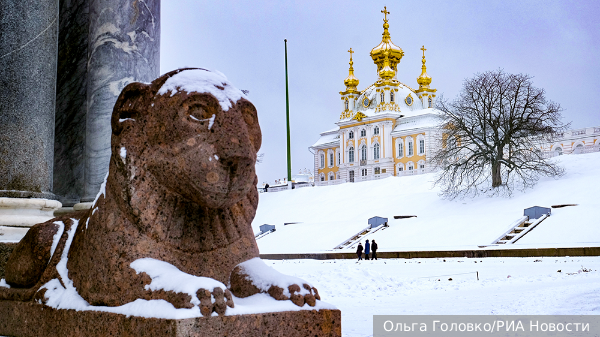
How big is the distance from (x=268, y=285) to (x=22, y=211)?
378 centimetres

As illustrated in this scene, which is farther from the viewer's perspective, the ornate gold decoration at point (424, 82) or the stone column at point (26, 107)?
the ornate gold decoration at point (424, 82)

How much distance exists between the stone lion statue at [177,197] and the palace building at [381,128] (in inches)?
2343

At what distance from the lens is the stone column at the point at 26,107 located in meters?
6.03

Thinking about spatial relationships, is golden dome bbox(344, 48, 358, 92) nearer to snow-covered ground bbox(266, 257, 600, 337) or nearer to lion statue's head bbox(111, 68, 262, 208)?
snow-covered ground bbox(266, 257, 600, 337)

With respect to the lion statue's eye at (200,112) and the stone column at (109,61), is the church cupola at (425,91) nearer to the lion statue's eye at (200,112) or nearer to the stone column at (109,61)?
the stone column at (109,61)

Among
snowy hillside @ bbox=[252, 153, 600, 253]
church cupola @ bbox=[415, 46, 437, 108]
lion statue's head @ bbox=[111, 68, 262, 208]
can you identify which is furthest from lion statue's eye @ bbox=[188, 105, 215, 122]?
church cupola @ bbox=[415, 46, 437, 108]

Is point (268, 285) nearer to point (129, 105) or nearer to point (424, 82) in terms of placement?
point (129, 105)

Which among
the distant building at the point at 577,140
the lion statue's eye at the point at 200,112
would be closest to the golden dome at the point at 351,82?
the distant building at the point at 577,140

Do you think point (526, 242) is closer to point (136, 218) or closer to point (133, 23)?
point (133, 23)

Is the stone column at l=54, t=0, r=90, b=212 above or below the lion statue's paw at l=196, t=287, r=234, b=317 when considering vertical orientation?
above

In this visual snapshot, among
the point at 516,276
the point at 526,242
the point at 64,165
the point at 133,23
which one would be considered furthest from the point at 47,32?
the point at 526,242

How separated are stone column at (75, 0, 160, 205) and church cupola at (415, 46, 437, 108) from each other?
7285cm

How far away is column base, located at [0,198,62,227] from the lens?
5.86m

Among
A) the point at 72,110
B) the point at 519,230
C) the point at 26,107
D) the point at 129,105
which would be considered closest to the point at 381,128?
the point at 519,230
